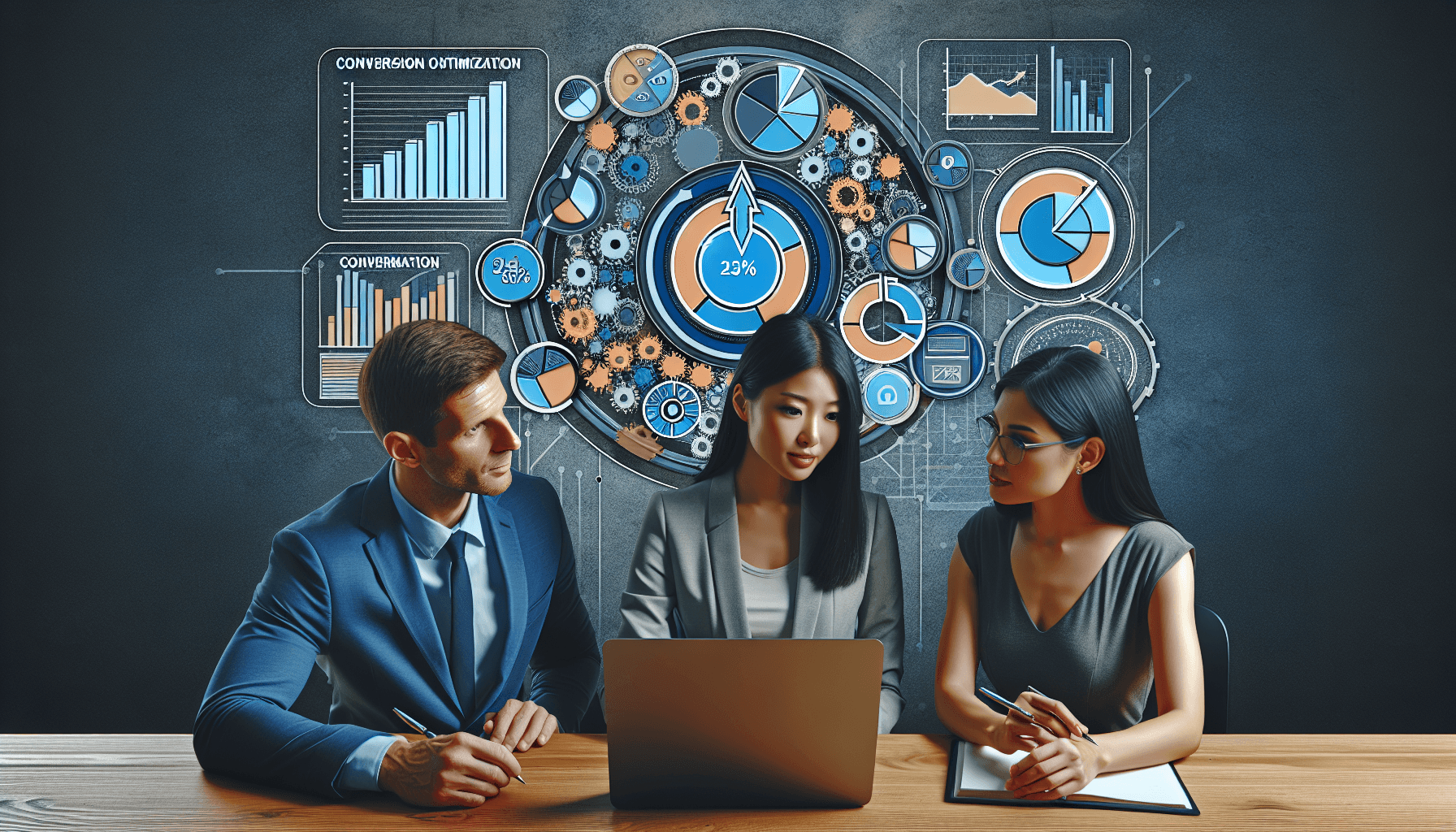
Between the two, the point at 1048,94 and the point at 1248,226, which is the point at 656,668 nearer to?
the point at 1048,94

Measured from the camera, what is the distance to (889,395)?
2.97 metres

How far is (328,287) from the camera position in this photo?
2.96 m

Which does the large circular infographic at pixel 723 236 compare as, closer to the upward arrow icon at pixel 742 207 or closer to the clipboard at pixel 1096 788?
the upward arrow icon at pixel 742 207

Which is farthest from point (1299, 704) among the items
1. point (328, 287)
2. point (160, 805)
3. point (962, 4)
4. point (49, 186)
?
point (49, 186)

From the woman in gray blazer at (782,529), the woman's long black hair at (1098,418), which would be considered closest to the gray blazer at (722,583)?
the woman in gray blazer at (782,529)

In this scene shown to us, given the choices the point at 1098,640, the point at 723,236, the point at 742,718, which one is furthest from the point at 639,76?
the point at 742,718

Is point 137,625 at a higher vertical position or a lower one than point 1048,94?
lower

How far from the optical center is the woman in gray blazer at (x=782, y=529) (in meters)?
1.86

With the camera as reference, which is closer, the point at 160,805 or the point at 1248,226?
the point at 160,805

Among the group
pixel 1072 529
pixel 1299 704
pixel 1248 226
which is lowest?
pixel 1299 704

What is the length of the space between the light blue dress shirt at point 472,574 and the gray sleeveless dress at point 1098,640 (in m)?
1.00

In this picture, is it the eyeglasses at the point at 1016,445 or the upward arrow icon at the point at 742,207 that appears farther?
the upward arrow icon at the point at 742,207

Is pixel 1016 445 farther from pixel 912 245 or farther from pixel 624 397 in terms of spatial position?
pixel 624 397

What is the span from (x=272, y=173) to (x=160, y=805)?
2251 mm
